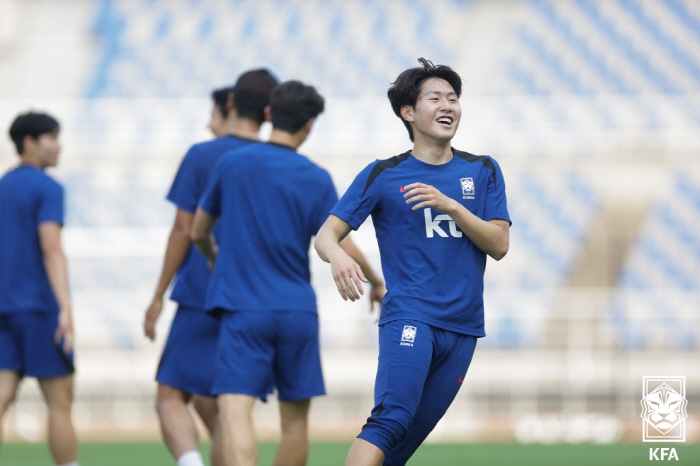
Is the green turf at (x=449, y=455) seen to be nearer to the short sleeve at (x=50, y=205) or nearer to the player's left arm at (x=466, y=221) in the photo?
the short sleeve at (x=50, y=205)

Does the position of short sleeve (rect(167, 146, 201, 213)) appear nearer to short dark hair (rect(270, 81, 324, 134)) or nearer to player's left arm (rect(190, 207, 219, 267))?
player's left arm (rect(190, 207, 219, 267))

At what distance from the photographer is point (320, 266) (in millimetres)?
16438

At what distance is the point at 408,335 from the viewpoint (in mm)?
3016

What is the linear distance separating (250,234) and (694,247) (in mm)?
14857

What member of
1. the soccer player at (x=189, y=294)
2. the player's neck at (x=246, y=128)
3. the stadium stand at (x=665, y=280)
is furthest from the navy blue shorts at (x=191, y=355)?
the stadium stand at (x=665, y=280)

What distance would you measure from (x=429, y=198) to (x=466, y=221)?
0.15 metres

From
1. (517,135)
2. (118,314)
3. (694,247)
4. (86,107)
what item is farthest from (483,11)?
(118,314)

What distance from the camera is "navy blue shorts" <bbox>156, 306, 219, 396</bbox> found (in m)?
4.21

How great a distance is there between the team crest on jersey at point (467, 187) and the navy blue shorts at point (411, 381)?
441 millimetres

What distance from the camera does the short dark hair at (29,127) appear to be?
4.72m

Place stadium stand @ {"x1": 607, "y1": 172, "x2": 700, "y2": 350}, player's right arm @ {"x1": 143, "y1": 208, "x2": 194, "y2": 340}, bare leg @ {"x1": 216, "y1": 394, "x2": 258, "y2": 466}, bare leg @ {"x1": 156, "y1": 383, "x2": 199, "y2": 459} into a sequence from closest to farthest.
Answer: bare leg @ {"x1": 216, "y1": 394, "x2": 258, "y2": 466}, bare leg @ {"x1": 156, "y1": 383, "x2": 199, "y2": 459}, player's right arm @ {"x1": 143, "y1": 208, "x2": 194, "y2": 340}, stadium stand @ {"x1": 607, "y1": 172, "x2": 700, "y2": 350}

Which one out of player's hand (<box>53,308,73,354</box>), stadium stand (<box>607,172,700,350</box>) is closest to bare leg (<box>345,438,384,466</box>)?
player's hand (<box>53,308,73,354</box>)

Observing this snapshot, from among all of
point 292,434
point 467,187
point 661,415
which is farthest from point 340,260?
point 661,415

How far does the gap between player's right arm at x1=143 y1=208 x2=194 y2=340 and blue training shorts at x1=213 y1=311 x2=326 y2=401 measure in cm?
61
